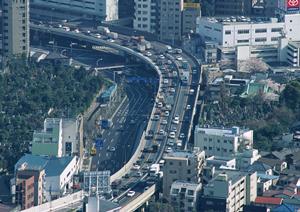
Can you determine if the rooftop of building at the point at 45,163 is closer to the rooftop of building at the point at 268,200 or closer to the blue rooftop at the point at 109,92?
the rooftop of building at the point at 268,200

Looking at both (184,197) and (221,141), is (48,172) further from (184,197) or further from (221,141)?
(221,141)

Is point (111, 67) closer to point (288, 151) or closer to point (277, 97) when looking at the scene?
point (277, 97)

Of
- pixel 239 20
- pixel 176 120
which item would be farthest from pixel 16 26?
pixel 176 120

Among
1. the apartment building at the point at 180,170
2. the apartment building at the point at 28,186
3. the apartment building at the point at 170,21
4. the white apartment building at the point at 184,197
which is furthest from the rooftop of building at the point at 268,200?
the apartment building at the point at 170,21

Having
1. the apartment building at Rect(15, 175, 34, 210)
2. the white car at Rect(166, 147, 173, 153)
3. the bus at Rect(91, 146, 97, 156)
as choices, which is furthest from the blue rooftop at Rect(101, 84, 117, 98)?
the apartment building at Rect(15, 175, 34, 210)

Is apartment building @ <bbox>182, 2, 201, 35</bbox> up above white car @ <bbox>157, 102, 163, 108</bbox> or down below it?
above

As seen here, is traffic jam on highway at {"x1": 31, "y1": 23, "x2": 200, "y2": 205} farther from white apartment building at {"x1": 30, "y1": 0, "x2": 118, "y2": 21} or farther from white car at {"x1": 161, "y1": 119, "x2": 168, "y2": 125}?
white apartment building at {"x1": 30, "y1": 0, "x2": 118, "y2": 21}

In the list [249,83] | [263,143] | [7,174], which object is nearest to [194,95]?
[249,83]
